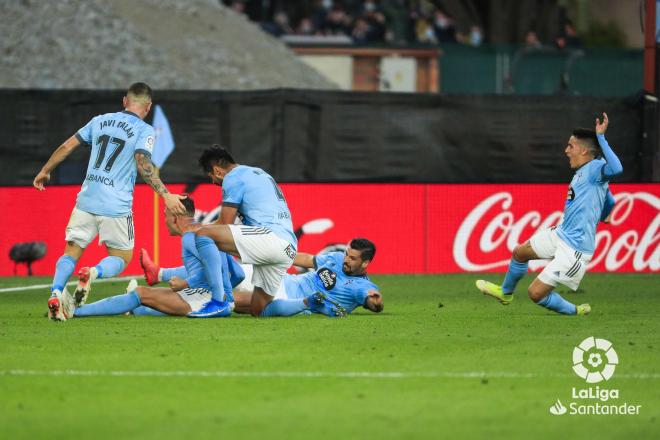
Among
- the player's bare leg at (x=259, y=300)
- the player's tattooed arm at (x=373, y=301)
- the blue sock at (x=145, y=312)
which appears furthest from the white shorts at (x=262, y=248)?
the blue sock at (x=145, y=312)

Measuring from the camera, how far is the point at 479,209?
1844cm

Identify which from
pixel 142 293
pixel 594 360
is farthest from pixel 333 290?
pixel 594 360

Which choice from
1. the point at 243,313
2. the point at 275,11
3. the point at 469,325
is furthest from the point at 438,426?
the point at 275,11

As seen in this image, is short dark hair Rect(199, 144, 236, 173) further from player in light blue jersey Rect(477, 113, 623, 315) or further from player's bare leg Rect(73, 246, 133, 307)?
player in light blue jersey Rect(477, 113, 623, 315)

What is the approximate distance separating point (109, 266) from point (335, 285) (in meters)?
1.99

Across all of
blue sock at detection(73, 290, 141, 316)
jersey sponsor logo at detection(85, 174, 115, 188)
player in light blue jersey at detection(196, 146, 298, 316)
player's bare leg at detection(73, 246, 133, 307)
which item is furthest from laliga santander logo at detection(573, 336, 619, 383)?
jersey sponsor logo at detection(85, 174, 115, 188)

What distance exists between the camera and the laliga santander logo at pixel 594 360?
8668 millimetres

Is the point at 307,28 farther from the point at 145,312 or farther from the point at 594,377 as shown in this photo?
the point at 594,377

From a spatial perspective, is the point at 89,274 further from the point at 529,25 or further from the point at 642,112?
the point at 529,25

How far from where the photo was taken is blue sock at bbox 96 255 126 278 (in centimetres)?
1170

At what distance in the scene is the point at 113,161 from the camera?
1199cm

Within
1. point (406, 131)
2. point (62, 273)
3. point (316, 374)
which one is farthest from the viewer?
point (406, 131)

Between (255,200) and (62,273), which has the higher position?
(255,200)

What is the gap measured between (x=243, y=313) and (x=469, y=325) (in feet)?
7.09
